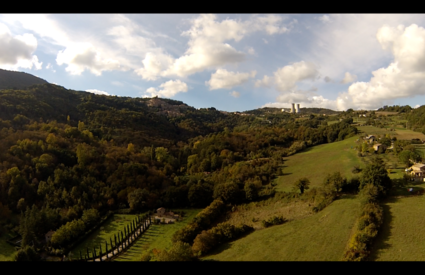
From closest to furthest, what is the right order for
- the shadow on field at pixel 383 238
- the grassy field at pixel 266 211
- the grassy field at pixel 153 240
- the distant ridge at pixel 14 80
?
the shadow on field at pixel 383 238, the grassy field at pixel 153 240, the grassy field at pixel 266 211, the distant ridge at pixel 14 80

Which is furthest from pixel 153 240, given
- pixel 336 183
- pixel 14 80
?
pixel 14 80

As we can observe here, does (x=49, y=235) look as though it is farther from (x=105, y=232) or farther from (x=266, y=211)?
(x=266, y=211)

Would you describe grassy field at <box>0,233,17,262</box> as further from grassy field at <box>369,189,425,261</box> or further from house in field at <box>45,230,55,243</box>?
grassy field at <box>369,189,425,261</box>

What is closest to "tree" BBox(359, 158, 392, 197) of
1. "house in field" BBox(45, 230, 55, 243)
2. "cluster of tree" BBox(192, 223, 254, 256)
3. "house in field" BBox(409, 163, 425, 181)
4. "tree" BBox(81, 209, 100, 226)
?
"house in field" BBox(409, 163, 425, 181)

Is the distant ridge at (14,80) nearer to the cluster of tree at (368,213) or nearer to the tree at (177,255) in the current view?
the tree at (177,255)

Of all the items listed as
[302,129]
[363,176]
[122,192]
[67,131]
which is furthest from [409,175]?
[67,131]

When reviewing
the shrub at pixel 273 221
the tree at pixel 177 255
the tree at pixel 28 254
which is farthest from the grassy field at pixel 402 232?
the tree at pixel 28 254
